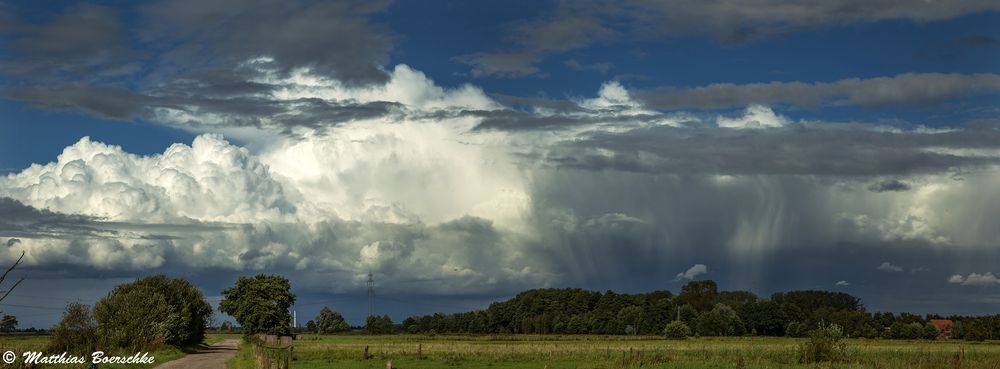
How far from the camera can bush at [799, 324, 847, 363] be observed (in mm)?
52500

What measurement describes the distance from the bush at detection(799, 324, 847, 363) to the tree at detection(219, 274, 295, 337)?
89.3 m

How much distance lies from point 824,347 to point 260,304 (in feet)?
304

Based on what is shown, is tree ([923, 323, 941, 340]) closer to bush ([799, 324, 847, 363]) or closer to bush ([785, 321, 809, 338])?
bush ([785, 321, 809, 338])

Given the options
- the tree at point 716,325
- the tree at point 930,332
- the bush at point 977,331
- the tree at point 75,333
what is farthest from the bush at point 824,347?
the bush at point 977,331

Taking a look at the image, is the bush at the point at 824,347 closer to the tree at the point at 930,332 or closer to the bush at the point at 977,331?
the tree at the point at 930,332

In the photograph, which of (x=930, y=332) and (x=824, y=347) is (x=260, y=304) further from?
(x=930, y=332)

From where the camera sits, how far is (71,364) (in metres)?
37.8

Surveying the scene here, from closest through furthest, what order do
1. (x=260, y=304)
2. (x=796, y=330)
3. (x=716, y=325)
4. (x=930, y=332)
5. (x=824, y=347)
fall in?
(x=824, y=347)
(x=260, y=304)
(x=930, y=332)
(x=716, y=325)
(x=796, y=330)

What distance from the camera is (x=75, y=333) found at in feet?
190

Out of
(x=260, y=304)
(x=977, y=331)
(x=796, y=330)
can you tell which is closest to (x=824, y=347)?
(x=260, y=304)

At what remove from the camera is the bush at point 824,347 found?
52500mm

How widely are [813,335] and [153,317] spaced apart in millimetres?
50852

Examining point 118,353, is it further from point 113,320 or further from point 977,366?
point 977,366

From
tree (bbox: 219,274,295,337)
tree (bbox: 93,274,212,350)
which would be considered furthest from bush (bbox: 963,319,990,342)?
tree (bbox: 93,274,212,350)
